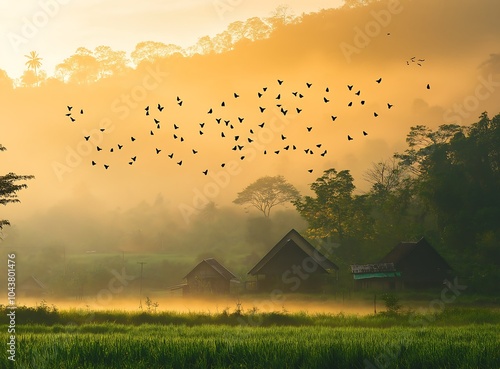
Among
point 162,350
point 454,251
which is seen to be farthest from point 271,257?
point 162,350

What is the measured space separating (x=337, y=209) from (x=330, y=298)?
1711 centimetres

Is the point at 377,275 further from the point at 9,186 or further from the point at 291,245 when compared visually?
the point at 9,186

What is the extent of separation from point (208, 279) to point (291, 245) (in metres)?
12.1

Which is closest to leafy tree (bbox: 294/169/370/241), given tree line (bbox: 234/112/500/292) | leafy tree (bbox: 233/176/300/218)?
tree line (bbox: 234/112/500/292)

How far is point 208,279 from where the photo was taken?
83750 mm

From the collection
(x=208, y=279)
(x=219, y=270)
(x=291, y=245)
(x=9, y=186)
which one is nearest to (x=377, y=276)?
(x=291, y=245)

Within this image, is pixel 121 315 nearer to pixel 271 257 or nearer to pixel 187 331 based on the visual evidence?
pixel 187 331

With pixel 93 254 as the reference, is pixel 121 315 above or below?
below

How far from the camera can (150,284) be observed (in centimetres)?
10888

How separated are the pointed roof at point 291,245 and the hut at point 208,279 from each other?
251 inches

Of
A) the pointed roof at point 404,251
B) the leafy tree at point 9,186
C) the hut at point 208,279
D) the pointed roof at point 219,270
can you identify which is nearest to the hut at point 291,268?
the pointed roof at point 219,270

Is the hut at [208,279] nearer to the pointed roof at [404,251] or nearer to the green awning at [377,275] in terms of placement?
the green awning at [377,275]

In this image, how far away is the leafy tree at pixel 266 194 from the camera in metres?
125

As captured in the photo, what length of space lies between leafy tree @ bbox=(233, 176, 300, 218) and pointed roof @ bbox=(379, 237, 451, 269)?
1706 inches
